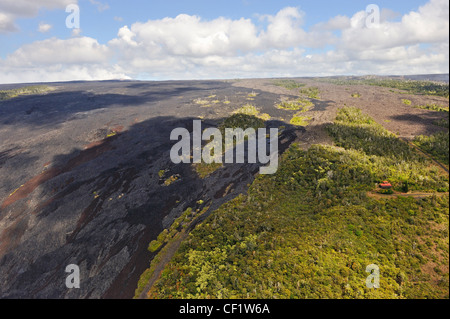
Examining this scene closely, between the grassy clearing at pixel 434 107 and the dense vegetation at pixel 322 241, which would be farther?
the grassy clearing at pixel 434 107

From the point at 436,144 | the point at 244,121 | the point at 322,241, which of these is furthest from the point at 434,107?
the point at 322,241

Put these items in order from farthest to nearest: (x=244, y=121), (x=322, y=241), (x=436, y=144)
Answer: (x=244, y=121), (x=436, y=144), (x=322, y=241)

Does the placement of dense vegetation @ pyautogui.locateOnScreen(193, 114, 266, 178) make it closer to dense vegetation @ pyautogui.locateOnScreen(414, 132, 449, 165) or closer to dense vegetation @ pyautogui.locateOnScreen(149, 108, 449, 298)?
dense vegetation @ pyautogui.locateOnScreen(149, 108, 449, 298)

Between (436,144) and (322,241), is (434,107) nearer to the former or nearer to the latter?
(436,144)

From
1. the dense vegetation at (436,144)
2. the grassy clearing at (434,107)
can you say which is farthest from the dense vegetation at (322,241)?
the grassy clearing at (434,107)

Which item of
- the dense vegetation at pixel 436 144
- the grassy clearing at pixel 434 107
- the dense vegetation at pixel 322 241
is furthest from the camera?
the grassy clearing at pixel 434 107

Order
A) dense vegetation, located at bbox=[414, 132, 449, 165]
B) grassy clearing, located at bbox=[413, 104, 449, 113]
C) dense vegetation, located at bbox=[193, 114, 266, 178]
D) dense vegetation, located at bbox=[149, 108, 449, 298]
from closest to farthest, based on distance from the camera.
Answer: dense vegetation, located at bbox=[149, 108, 449, 298] → dense vegetation, located at bbox=[414, 132, 449, 165] → dense vegetation, located at bbox=[193, 114, 266, 178] → grassy clearing, located at bbox=[413, 104, 449, 113]

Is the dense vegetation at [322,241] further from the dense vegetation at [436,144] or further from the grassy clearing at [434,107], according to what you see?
the grassy clearing at [434,107]

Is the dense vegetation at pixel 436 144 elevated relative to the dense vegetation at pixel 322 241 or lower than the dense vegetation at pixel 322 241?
elevated

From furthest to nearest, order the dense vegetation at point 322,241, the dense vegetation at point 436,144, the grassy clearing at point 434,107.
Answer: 1. the grassy clearing at point 434,107
2. the dense vegetation at point 436,144
3. the dense vegetation at point 322,241

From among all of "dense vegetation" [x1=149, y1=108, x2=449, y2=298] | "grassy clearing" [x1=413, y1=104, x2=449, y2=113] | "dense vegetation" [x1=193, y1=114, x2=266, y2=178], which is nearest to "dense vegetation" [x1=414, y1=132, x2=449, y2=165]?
"dense vegetation" [x1=149, y1=108, x2=449, y2=298]
